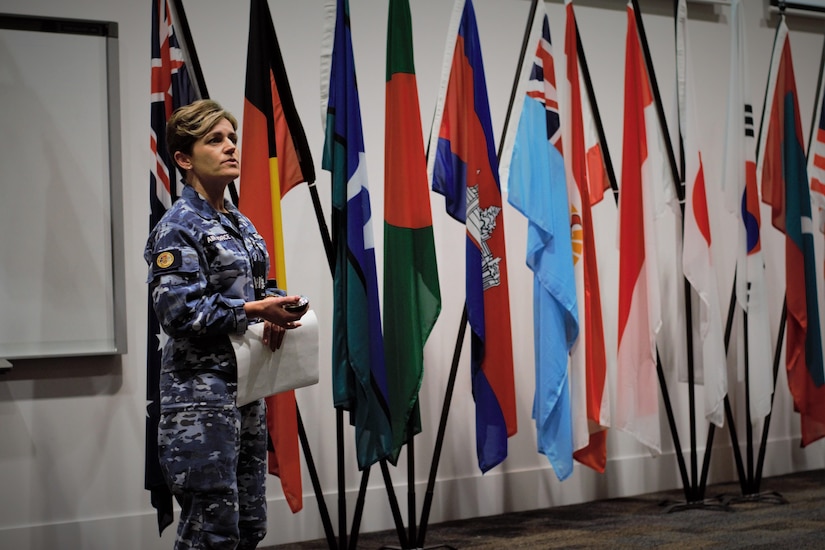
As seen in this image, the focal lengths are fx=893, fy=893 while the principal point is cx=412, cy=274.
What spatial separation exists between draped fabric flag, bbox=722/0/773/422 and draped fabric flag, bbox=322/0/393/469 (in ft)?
5.72

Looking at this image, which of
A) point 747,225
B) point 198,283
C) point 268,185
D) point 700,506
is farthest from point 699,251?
point 198,283

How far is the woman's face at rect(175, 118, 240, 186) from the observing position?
205 cm

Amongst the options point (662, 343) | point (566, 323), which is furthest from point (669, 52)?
point (566, 323)

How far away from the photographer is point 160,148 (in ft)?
9.52

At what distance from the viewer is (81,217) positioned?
3.26 metres

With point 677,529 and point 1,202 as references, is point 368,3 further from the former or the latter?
point 677,529

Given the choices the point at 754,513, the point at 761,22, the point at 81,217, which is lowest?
the point at 754,513

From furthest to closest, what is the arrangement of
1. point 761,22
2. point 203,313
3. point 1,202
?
point 761,22 < point 1,202 < point 203,313

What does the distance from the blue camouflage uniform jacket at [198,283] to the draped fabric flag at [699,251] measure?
89.0 inches

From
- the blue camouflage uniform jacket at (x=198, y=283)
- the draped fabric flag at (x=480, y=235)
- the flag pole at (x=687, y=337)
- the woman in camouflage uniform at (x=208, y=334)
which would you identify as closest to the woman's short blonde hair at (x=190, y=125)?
the woman in camouflage uniform at (x=208, y=334)

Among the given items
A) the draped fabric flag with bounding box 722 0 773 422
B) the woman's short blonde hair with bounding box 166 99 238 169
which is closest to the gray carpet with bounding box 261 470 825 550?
the draped fabric flag with bounding box 722 0 773 422

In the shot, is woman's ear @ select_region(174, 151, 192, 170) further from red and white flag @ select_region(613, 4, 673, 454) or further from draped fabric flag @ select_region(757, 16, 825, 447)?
draped fabric flag @ select_region(757, 16, 825, 447)

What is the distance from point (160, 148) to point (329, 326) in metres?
1.10

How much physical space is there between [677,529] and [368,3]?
2477mm
